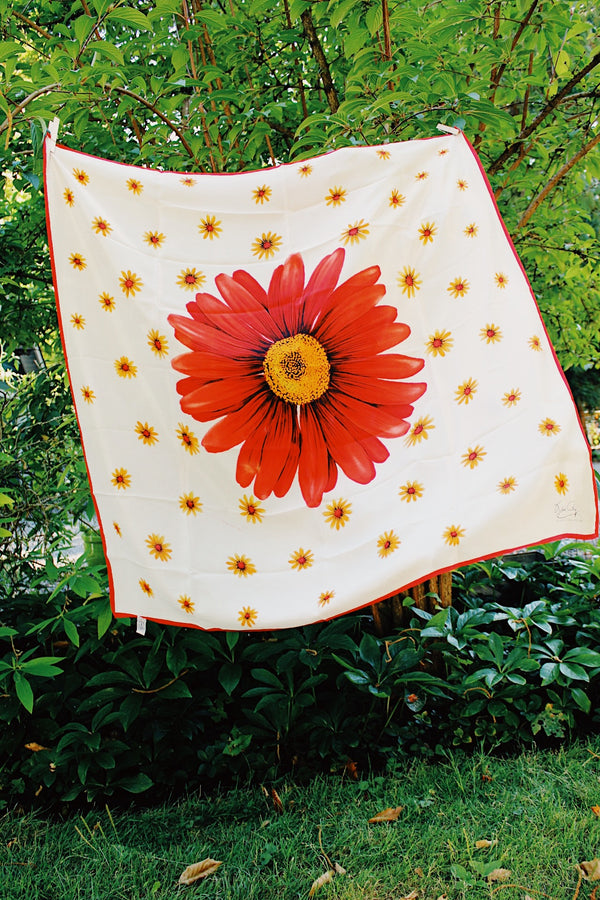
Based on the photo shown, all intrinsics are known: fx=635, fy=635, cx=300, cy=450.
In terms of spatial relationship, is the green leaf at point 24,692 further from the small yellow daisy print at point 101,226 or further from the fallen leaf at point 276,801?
the small yellow daisy print at point 101,226

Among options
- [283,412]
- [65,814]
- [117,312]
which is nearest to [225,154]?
[117,312]

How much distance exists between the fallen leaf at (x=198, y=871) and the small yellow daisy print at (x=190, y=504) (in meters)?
0.91

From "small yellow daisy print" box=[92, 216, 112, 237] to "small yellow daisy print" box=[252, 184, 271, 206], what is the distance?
0.35 meters

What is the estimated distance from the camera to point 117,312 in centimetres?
148

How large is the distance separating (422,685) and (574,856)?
60cm

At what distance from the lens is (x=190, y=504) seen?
1.49 meters

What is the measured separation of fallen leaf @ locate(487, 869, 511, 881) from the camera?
1.51 meters

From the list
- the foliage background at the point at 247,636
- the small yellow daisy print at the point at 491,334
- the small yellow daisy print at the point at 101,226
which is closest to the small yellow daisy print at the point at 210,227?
the small yellow daisy print at the point at 101,226

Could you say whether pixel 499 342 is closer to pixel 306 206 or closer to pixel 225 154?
pixel 306 206

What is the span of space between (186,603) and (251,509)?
27 cm

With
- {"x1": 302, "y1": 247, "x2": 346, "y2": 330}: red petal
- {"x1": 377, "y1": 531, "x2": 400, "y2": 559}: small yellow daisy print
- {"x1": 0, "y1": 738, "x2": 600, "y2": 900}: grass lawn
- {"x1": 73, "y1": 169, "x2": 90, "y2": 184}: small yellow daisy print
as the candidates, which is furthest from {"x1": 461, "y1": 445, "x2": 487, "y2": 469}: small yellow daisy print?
{"x1": 73, "y1": 169, "x2": 90, "y2": 184}: small yellow daisy print

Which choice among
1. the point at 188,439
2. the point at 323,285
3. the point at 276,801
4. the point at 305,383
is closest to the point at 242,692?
the point at 276,801

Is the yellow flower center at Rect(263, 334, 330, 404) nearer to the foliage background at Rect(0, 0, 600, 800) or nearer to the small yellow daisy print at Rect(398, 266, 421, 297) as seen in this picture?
the small yellow daisy print at Rect(398, 266, 421, 297)

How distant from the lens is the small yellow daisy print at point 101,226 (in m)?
1.46
